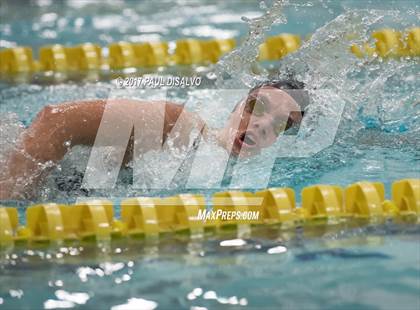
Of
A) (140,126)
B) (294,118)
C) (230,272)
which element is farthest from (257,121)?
(230,272)

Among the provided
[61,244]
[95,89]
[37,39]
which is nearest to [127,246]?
[61,244]

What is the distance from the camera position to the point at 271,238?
8.84ft

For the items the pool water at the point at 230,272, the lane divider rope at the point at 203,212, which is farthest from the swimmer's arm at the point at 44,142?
the pool water at the point at 230,272

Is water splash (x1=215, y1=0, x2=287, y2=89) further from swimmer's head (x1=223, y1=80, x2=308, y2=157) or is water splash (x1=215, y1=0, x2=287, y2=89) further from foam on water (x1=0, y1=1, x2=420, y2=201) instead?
swimmer's head (x1=223, y1=80, x2=308, y2=157)

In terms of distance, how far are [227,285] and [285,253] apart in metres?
0.27

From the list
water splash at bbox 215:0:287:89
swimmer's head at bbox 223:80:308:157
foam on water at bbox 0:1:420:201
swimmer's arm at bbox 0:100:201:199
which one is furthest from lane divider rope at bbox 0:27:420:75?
swimmer's arm at bbox 0:100:201:199

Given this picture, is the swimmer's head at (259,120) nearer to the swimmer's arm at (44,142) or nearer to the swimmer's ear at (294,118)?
the swimmer's ear at (294,118)

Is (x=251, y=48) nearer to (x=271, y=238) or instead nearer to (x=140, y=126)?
(x=140, y=126)

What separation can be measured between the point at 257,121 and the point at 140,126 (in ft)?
1.49

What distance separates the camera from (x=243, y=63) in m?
4.31

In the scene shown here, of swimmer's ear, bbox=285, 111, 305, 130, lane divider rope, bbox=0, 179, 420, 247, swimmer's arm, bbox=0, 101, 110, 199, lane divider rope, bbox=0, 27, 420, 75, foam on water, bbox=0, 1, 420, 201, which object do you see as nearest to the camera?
lane divider rope, bbox=0, 179, 420, 247

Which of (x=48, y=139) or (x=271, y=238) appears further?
(x=48, y=139)

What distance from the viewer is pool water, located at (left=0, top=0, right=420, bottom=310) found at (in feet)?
7.71

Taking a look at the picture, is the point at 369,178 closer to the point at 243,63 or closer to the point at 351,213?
the point at 351,213
